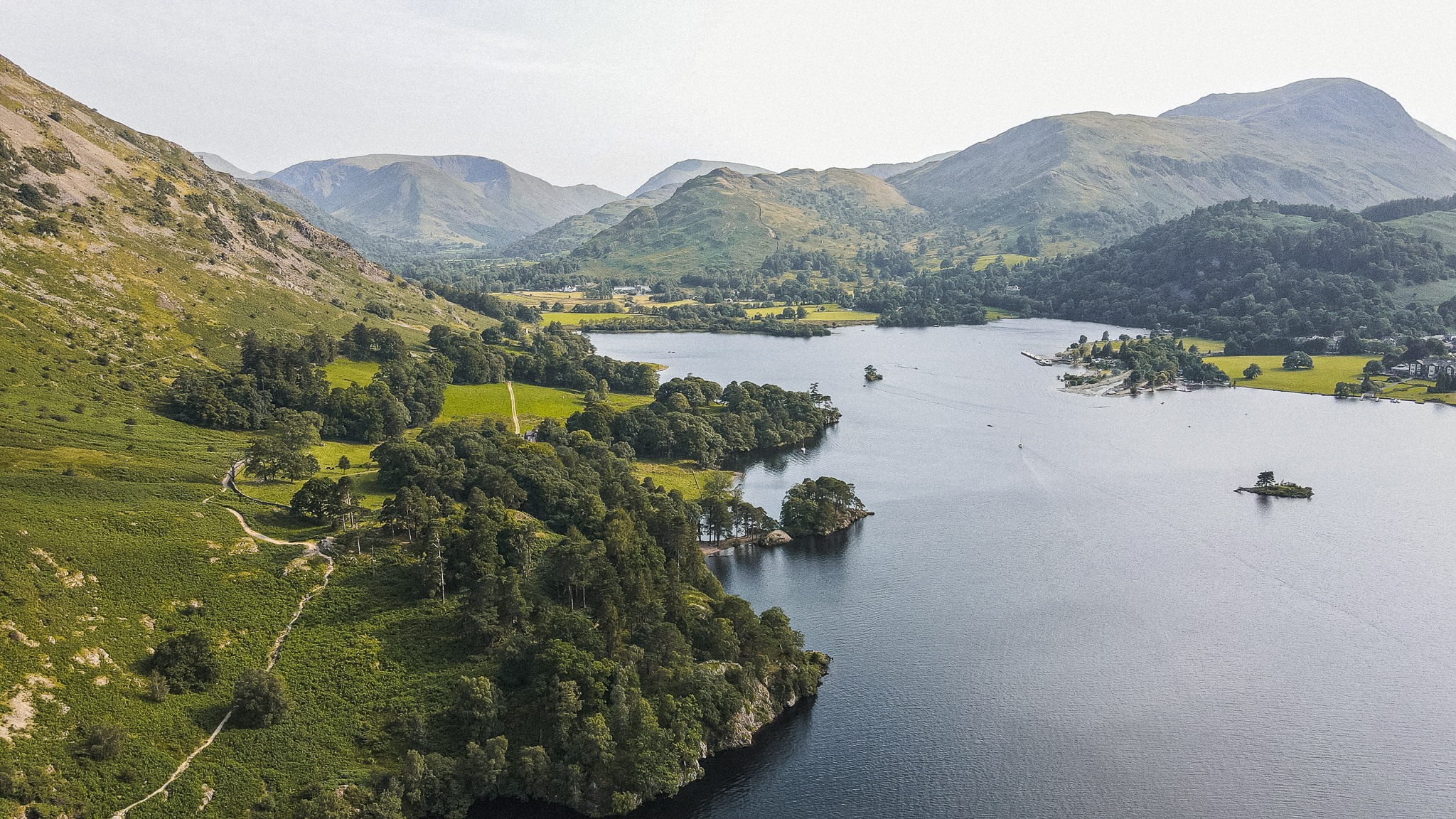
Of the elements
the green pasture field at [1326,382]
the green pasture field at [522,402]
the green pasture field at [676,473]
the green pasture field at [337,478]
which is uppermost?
the green pasture field at [1326,382]

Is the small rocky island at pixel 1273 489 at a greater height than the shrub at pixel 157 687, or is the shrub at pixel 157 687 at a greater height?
the small rocky island at pixel 1273 489

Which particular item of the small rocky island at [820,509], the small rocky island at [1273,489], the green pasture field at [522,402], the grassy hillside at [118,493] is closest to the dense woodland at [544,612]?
the small rocky island at [820,509]

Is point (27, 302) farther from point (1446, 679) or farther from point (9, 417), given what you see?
point (1446, 679)

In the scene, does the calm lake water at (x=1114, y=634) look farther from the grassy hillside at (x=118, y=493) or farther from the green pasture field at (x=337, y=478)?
the green pasture field at (x=337, y=478)

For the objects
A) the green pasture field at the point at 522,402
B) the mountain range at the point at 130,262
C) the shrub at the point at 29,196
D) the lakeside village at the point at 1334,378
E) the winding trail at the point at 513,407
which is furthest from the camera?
the lakeside village at the point at 1334,378

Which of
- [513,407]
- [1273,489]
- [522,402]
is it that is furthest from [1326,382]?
[513,407]

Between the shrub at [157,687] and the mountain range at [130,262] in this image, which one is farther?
the mountain range at [130,262]

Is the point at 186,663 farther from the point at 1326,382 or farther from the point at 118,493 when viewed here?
the point at 1326,382
